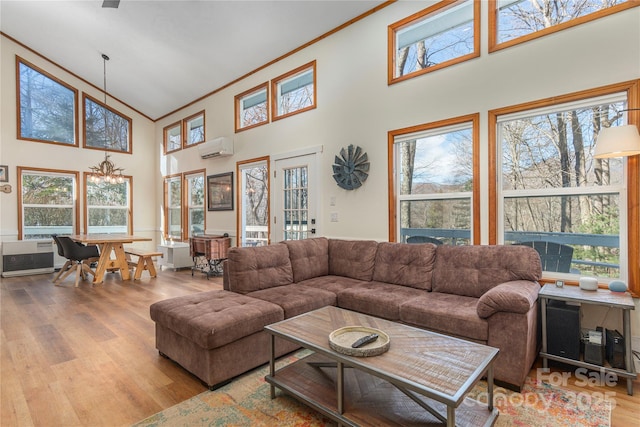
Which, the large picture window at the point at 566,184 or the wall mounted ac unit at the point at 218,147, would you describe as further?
the wall mounted ac unit at the point at 218,147

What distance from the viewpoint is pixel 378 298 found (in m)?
2.77

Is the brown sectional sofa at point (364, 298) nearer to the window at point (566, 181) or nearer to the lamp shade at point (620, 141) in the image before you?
the window at point (566, 181)

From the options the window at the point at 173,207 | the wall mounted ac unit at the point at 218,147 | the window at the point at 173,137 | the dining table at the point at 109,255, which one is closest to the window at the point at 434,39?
the wall mounted ac unit at the point at 218,147

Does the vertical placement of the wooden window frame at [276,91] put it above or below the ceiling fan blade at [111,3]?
below

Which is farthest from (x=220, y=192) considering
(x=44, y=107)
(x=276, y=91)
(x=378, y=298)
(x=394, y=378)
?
(x=394, y=378)

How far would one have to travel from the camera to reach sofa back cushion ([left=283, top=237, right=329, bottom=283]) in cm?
355

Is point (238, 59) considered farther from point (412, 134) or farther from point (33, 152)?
point (33, 152)

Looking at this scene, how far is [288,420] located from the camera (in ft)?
6.01

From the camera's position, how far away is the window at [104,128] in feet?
23.6

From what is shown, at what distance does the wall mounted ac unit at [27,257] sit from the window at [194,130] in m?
3.41

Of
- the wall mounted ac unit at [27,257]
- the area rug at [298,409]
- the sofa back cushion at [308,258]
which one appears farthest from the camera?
the wall mounted ac unit at [27,257]

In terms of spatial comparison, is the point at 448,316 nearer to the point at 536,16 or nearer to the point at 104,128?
the point at 536,16

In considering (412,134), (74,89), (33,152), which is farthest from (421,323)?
(74,89)

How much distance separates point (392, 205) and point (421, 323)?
5.33 ft
